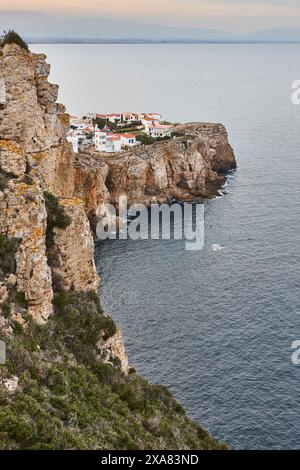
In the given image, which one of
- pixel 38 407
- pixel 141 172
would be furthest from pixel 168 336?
pixel 141 172

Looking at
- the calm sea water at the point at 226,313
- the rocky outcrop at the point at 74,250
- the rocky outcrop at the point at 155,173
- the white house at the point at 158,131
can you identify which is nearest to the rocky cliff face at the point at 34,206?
the rocky outcrop at the point at 74,250

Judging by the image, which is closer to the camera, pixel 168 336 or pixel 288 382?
pixel 288 382

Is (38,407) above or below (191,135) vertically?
below

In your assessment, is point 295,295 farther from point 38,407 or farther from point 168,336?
point 38,407

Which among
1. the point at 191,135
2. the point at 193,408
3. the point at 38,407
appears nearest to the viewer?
the point at 38,407

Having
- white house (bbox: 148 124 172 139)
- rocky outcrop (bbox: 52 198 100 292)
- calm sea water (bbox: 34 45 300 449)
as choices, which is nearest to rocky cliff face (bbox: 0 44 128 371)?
rocky outcrop (bbox: 52 198 100 292)

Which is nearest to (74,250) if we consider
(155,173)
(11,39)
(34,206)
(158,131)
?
(34,206)
